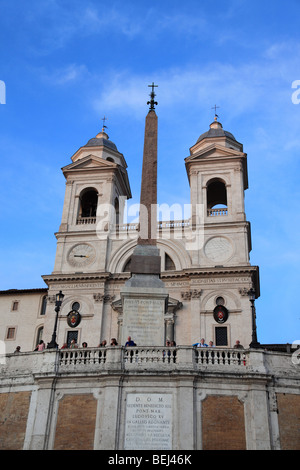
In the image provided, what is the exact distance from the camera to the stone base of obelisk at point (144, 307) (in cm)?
2194

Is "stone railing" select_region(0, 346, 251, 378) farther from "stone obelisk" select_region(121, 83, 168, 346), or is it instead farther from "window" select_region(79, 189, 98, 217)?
"window" select_region(79, 189, 98, 217)

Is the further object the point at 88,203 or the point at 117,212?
the point at 117,212

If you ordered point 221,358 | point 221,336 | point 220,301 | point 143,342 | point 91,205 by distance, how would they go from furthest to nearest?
1. point 91,205
2. point 220,301
3. point 221,336
4. point 143,342
5. point 221,358

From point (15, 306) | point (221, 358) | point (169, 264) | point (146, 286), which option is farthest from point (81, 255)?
point (221, 358)

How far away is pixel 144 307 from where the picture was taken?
73.9 ft

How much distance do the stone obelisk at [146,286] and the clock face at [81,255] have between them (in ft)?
55.7

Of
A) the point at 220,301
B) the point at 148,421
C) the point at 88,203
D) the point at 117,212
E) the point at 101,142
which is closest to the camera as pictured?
the point at 148,421

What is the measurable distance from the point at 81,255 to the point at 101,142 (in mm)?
12339

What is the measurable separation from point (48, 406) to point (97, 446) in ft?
7.49

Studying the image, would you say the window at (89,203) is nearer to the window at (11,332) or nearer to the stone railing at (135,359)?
the window at (11,332)

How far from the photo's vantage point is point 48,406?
60.4 feet

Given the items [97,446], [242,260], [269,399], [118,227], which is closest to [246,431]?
[269,399]

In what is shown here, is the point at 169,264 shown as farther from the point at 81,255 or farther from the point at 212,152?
the point at 212,152
